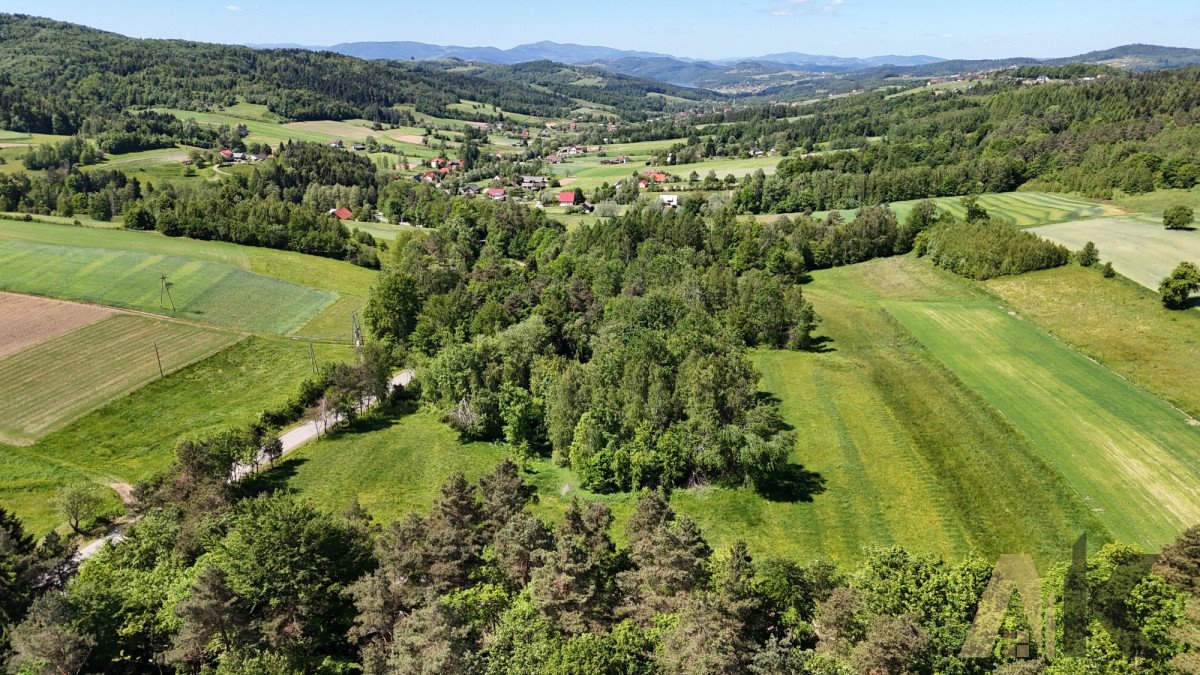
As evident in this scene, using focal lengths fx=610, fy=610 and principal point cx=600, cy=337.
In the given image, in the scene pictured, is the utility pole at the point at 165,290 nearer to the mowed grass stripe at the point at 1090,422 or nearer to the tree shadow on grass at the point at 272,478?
the tree shadow on grass at the point at 272,478

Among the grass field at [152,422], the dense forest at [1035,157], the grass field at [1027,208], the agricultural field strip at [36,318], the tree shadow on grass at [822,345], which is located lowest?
the grass field at [152,422]

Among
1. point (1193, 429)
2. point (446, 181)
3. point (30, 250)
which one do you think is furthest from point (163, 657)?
point (446, 181)

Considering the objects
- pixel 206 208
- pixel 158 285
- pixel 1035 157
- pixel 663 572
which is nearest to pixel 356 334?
pixel 158 285

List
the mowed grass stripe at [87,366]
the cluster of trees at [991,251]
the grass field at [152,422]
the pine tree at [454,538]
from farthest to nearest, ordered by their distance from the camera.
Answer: the cluster of trees at [991,251], the mowed grass stripe at [87,366], the grass field at [152,422], the pine tree at [454,538]

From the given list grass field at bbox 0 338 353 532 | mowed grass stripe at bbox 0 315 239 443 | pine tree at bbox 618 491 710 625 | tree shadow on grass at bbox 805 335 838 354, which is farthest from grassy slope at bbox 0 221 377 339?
pine tree at bbox 618 491 710 625

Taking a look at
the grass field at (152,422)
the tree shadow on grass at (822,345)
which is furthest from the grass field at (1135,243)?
the grass field at (152,422)

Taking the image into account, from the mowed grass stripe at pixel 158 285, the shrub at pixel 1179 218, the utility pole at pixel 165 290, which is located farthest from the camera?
the shrub at pixel 1179 218

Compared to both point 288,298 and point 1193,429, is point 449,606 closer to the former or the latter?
point 1193,429

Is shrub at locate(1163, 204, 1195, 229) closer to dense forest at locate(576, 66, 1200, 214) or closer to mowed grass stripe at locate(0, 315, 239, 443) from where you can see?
dense forest at locate(576, 66, 1200, 214)
